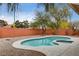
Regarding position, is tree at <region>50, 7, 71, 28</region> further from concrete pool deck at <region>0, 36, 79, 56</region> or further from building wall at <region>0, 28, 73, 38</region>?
concrete pool deck at <region>0, 36, 79, 56</region>

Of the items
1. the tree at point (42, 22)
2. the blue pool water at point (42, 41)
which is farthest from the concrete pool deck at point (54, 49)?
the tree at point (42, 22)

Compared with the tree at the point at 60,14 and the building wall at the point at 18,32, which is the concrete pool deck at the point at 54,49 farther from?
the tree at the point at 60,14

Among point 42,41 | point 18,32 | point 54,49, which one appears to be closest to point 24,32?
point 18,32

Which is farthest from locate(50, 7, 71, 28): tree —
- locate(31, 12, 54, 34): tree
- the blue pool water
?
the blue pool water

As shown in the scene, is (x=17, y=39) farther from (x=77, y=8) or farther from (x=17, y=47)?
(x=77, y=8)

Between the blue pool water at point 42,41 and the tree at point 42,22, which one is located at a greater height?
the tree at point 42,22

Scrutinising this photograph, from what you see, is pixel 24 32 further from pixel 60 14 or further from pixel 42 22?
pixel 60 14

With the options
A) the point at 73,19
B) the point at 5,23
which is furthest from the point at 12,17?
the point at 73,19

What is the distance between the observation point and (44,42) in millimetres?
2836

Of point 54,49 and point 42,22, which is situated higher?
point 42,22

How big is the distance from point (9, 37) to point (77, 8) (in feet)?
2.84

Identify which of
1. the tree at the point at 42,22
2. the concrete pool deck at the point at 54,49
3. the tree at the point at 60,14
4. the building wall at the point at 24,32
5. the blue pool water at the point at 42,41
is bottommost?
the concrete pool deck at the point at 54,49

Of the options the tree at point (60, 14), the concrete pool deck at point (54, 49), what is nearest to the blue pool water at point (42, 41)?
the concrete pool deck at point (54, 49)

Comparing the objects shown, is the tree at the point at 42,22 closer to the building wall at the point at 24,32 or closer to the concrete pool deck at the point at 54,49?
the building wall at the point at 24,32
